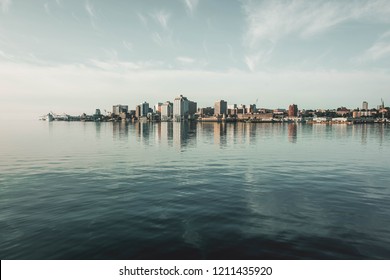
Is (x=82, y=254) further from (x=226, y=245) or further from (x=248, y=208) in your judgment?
(x=248, y=208)

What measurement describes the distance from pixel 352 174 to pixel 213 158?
22.3m

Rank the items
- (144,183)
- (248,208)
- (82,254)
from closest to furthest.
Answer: (82,254) < (248,208) < (144,183)

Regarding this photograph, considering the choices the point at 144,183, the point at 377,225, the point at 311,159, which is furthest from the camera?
the point at 311,159

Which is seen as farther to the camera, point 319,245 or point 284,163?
point 284,163

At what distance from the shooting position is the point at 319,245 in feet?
53.0

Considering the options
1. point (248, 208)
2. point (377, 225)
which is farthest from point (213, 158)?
point (377, 225)

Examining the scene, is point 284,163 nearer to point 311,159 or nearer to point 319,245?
point 311,159

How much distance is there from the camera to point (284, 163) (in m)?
46.6

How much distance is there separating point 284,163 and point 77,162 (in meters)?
33.6

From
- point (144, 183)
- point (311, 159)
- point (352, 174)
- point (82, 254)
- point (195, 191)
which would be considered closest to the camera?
point (82, 254)
